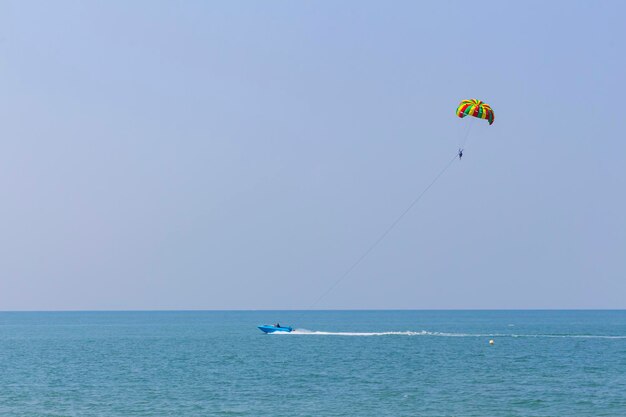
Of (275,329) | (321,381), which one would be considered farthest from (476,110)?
(275,329)

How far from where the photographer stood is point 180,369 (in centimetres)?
7169

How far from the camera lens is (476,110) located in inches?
2618

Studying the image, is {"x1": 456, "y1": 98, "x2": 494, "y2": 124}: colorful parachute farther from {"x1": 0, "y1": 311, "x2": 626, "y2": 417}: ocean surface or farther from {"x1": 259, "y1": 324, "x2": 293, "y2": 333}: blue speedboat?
{"x1": 259, "y1": 324, "x2": 293, "y2": 333}: blue speedboat

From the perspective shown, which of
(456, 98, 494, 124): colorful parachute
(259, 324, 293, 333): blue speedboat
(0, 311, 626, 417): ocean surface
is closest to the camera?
(0, 311, 626, 417): ocean surface

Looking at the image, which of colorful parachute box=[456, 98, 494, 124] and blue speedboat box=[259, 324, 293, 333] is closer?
colorful parachute box=[456, 98, 494, 124]

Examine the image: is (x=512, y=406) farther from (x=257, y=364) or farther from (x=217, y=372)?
(x=257, y=364)

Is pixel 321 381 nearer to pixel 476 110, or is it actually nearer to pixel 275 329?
pixel 476 110

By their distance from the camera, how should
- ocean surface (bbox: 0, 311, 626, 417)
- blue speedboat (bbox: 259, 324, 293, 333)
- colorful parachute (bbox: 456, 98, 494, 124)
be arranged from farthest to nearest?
1. blue speedboat (bbox: 259, 324, 293, 333)
2. colorful parachute (bbox: 456, 98, 494, 124)
3. ocean surface (bbox: 0, 311, 626, 417)

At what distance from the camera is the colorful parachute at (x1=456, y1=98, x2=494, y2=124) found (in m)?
66.1

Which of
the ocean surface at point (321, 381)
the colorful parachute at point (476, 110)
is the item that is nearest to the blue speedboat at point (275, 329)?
the ocean surface at point (321, 381)

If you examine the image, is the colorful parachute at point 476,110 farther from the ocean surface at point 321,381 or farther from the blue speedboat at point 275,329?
the blue speedboat at point 275,329

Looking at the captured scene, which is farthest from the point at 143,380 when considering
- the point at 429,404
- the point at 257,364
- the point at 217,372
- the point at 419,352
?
the point at 419,352

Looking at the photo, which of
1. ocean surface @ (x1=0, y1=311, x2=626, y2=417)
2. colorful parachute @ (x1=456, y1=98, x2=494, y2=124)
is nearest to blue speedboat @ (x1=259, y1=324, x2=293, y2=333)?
ocean surface @ (x1=0, y1=311, x2=626, y2=417)

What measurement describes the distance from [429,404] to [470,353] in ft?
128
